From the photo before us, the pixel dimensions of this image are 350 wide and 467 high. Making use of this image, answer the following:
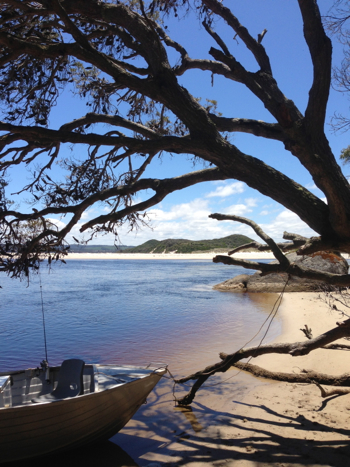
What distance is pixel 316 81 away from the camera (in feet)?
13.0

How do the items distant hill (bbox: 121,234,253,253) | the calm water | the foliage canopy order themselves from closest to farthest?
the foliage canopy → the calm water → distant hill (bbox: 121,234,253,253)

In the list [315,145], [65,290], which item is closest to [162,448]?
[315,145]

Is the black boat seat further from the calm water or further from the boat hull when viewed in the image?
the calm water

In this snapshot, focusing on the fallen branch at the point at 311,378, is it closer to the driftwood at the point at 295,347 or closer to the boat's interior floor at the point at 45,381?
the driftwood at the point at 295,347

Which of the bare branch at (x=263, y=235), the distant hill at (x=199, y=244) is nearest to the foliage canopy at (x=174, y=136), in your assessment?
the bare branch at (x=263, y=235)

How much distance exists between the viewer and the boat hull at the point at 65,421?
14.1 ft

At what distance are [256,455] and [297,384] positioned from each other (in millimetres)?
2792

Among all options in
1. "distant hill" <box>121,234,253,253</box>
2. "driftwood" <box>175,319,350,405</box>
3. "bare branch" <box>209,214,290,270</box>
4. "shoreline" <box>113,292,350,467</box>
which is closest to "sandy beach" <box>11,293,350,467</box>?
"shoreline" <box>113,292,350,467</box>

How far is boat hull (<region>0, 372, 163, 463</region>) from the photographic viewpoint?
14.1 feet

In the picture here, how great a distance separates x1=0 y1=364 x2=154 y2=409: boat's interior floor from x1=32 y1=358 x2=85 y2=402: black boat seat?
0.09 m

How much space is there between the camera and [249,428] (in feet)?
16.8

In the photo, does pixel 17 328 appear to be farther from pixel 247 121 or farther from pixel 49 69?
pixel 247 121

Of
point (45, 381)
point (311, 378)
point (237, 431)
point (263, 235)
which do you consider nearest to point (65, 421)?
point (45, 381)

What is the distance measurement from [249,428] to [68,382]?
8.54ft
